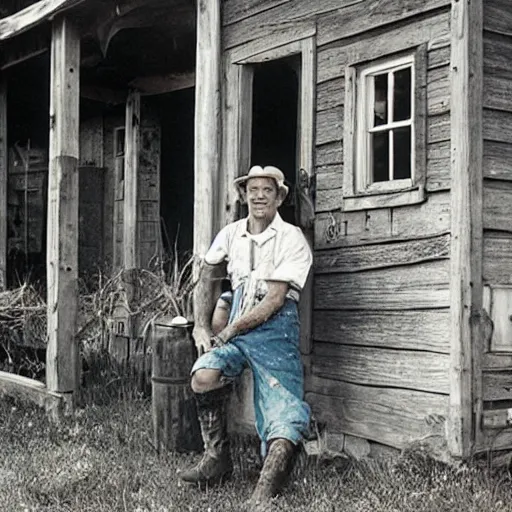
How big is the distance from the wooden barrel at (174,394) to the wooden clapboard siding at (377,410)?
2.93ft

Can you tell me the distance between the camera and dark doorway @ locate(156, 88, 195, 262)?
11.4 m

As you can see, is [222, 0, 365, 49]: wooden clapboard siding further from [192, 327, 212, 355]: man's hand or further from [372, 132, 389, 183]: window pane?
[192, 327, 212, 355]: man's hand

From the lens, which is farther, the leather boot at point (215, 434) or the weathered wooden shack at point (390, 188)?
the leather boot at point (215, 434)

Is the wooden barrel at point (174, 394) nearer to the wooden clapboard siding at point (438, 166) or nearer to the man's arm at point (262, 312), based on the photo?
the man's arm at point (262, 312)

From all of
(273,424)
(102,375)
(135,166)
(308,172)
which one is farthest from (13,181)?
(273,424)

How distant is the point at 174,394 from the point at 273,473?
1.56m

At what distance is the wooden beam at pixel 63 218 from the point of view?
814cm

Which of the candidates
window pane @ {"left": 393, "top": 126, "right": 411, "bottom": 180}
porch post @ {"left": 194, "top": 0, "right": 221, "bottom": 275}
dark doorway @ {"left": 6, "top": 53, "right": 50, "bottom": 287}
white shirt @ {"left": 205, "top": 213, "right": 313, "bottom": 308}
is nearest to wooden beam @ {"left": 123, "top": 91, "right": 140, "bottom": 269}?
dark doorway @ {"left": 6, "top": 53, "right": 50, "bottom": 287}

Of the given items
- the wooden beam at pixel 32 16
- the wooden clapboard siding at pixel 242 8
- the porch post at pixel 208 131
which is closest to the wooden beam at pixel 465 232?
the wooden clapboard siding at pixel 242 8

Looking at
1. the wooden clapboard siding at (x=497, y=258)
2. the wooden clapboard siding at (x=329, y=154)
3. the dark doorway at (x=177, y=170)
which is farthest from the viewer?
the dark doorway at (x=177, y=170)

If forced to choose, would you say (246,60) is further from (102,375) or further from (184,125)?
(184,125)

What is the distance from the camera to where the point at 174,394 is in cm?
668

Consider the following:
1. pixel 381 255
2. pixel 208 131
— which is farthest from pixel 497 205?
pixel 208 131

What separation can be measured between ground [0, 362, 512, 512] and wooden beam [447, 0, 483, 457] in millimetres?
300
